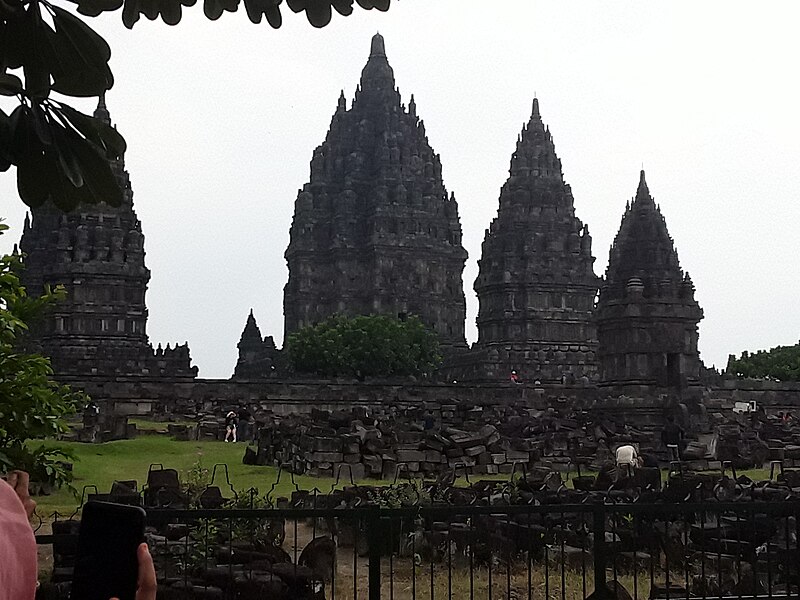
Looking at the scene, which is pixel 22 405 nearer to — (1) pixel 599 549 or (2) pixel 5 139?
(1) pixel 599 549

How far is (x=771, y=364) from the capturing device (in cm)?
6569

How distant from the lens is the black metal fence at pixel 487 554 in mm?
7430

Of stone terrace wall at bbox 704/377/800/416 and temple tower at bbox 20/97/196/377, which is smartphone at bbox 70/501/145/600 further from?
temple tower at bbox 20/97/196/377

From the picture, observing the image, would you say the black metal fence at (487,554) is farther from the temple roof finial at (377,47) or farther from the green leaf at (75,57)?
the temple roof finial at (377,47)

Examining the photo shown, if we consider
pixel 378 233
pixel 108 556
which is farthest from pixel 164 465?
pixel 378 233

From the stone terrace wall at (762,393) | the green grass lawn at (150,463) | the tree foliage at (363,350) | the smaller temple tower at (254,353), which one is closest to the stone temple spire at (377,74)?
the smaller temple tower at (254,353)

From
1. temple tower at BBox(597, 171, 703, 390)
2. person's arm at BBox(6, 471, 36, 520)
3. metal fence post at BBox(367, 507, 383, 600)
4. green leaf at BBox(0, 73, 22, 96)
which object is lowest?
metal fence post at BBox(367, 507, 383, 600)

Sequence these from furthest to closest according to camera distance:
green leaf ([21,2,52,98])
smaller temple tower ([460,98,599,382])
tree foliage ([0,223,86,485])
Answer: smaller temple tower ([460,98,599,382]) < tree foliage ([0,223,86,485]) < green leaf ([21,2,52,98])

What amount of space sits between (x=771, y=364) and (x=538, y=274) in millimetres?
18829

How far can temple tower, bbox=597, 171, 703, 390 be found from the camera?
30.1 meters

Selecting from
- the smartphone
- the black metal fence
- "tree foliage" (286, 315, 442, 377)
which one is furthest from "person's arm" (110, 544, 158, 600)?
"tree foliage" (286, 315, 442, 377)

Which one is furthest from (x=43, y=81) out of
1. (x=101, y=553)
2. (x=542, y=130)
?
(x=542, y=130)

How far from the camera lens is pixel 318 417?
28031mm

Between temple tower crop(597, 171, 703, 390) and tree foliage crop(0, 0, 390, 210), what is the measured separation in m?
27.9
